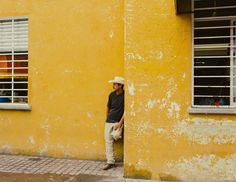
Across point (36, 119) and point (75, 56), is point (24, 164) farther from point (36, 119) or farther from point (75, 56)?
point (75, 56)

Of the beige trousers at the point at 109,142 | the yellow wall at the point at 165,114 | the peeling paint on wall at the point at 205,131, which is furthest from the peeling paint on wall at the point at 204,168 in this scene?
the beige trousers at the point at 109,142

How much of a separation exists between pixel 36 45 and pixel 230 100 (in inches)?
179

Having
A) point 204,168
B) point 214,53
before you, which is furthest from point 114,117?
point 214,53

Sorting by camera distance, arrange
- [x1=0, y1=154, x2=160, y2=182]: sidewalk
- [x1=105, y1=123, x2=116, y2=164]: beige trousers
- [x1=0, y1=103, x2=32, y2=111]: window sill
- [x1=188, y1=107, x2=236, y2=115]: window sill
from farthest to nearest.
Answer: [x1=0, y1=103, x2=32, y2=111]: window sill → [x1=105, y1=123, x2=116, y2=164]: beige trousers → [x1=0, y1=154, x2=160, y2=182]: sidewalk → [x1=188, y1=107, x2=236, y2=115]: window sill

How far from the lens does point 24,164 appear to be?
22.3 ft

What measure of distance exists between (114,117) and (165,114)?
4.05ft

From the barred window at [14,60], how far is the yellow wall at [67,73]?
23 centimetres

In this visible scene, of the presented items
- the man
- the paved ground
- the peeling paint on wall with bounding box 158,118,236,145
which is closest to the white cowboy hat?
the man

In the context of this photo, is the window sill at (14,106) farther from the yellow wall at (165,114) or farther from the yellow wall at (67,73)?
the yellow wall at (165,114)

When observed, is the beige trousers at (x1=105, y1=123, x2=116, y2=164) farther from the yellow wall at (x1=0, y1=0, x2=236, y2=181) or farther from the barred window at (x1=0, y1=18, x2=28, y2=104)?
the barred window at (x1=0, y1=18, x2=28, y2=104)

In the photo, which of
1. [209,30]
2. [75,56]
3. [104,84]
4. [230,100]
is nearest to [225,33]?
[209,30]

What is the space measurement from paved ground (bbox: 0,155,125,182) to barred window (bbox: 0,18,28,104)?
5.11 feet

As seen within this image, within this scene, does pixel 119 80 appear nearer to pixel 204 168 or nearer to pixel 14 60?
pixel 204 168

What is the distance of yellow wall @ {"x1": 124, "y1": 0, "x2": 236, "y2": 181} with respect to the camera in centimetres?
554
